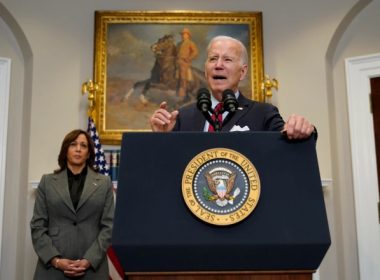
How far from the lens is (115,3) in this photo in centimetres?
538

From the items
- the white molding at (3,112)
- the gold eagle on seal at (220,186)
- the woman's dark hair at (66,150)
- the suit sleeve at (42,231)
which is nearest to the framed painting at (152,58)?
the white molding at (3,112)

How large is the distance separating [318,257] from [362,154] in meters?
3.98

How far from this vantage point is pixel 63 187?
3.75 m

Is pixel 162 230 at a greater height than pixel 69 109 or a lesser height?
lesser

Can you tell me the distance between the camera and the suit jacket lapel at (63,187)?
3.65m

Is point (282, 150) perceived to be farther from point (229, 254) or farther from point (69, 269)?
point (69, 269)

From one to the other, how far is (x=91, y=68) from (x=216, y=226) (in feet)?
13.9

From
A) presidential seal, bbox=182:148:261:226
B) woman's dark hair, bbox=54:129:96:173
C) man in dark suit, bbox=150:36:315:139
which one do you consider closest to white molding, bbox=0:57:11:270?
woman's dark hair, bbox=54:129:96:173

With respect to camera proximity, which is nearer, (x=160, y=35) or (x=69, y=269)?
(x=69, y=269)

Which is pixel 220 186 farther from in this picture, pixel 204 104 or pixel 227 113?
pixel 227 113

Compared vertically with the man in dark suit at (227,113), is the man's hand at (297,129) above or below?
below

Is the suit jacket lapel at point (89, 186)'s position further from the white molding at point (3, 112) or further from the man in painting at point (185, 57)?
the man in painting at point (185, 57)

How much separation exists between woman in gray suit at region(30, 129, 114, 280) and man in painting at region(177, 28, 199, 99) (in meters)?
1.83

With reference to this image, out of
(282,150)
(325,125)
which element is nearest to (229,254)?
(282,150)
